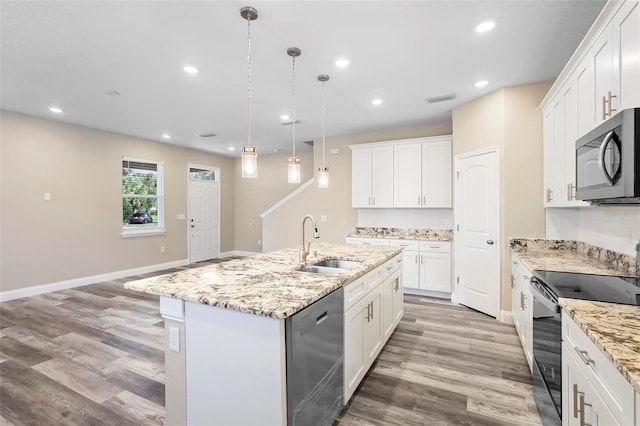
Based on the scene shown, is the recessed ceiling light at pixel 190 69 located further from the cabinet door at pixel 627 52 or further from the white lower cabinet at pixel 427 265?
the white lower cabinet at pixel 427 265

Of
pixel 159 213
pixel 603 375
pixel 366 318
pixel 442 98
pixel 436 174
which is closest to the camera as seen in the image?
pixel 603 375

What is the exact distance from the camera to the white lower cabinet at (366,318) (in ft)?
6.46

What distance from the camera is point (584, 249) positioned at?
9.44 ft

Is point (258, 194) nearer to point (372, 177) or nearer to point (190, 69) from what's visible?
point (372, 177)

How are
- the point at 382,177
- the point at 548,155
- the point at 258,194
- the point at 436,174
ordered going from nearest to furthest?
the point at 548,155 < the point at 436,174 < the point at 382,177 < the point at 258,194

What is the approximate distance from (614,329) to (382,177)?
411 cm

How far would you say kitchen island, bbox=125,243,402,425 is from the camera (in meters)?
1.36

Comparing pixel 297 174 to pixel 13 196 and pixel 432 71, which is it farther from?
pixel 13 196

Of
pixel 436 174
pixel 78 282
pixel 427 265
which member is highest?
pixel 436 174

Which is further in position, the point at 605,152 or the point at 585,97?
the point at 585,97


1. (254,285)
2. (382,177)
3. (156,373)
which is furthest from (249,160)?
(382,177)

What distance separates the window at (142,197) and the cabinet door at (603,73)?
6.83m

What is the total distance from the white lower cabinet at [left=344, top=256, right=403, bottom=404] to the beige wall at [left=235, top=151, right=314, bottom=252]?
17.1 ft

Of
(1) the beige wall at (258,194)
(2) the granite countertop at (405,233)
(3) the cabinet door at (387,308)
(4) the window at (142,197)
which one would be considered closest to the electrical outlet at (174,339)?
(3) the cabinet door at (387,308)
